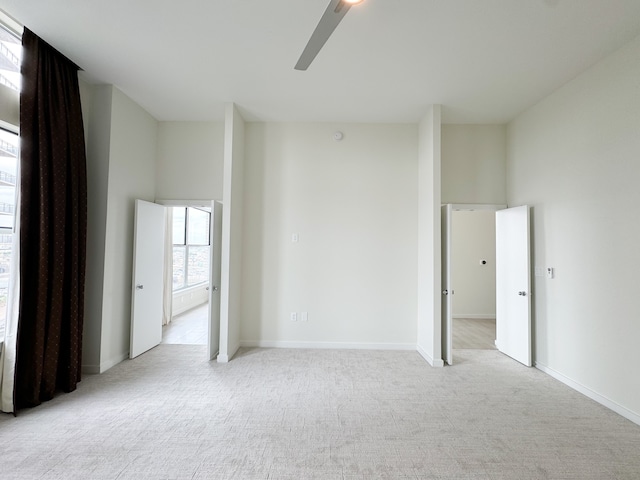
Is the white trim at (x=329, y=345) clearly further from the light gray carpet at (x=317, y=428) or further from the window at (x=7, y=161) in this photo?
the window at (x=7, y=161)

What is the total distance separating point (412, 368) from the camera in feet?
11.8

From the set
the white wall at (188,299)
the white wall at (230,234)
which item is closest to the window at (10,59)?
the white wall at (230,234)

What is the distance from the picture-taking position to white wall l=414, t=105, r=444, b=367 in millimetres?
3727

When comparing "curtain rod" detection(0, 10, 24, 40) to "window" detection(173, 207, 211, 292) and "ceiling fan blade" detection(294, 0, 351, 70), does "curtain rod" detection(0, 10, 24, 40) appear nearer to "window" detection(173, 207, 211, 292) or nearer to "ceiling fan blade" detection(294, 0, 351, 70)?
"ceiling fan blade" detection(294, 0, 351, 70)

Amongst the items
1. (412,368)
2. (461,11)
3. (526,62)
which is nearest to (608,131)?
(526,62)

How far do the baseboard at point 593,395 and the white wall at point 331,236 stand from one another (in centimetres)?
152

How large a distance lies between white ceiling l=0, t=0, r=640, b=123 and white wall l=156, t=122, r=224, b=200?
0.49 meters

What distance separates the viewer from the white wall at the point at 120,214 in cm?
344

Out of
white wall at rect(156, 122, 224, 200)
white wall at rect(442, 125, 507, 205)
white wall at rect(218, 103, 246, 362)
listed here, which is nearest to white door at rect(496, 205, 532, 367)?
white wall at rect(442, 125, 507, 205)

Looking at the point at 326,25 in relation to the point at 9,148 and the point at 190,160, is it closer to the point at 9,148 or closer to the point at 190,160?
the point at 9,148

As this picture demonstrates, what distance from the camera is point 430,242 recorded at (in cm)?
384

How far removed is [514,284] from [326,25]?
12.4ft

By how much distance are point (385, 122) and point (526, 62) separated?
1.76 metres

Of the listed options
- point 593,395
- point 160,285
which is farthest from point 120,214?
point 593,395
